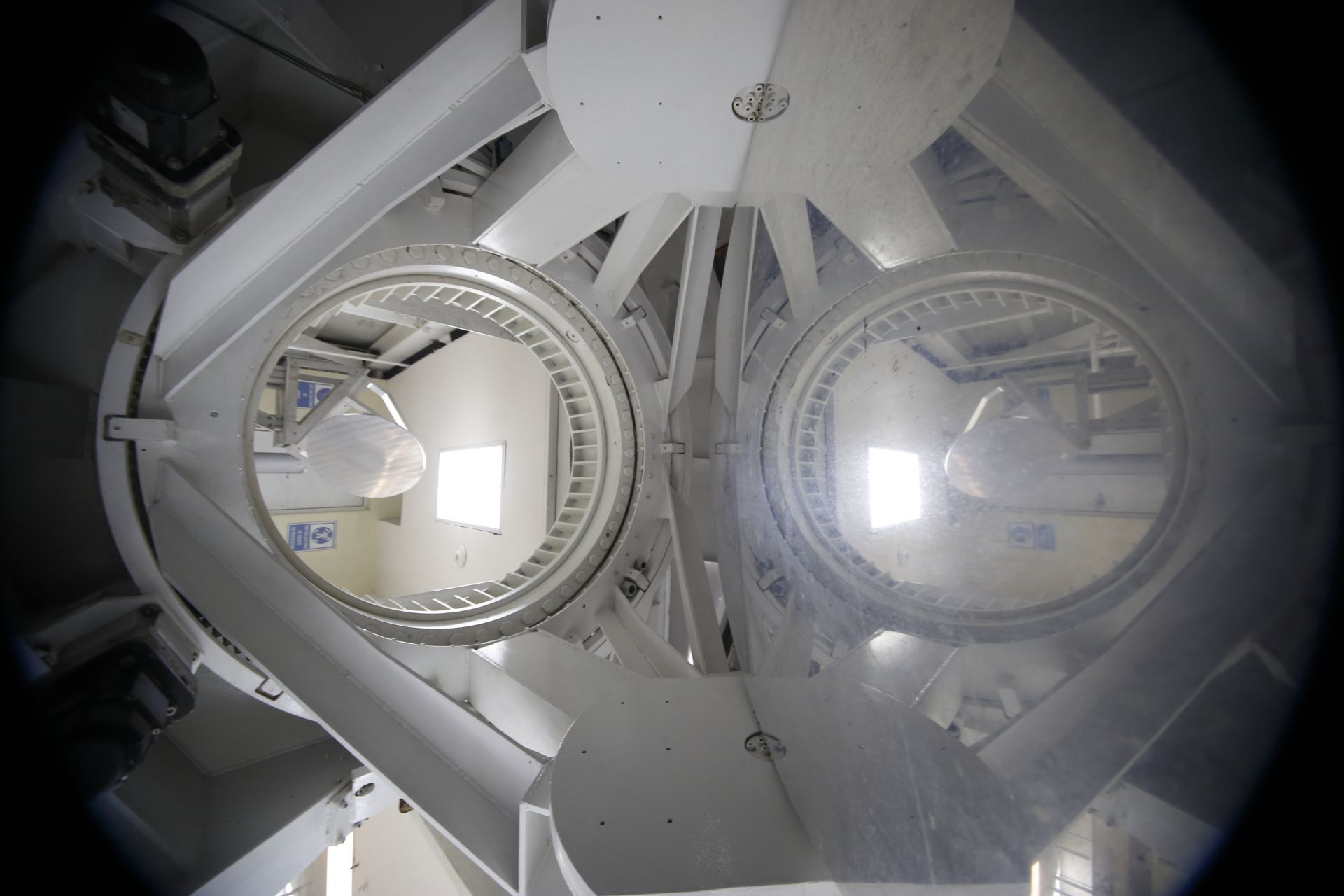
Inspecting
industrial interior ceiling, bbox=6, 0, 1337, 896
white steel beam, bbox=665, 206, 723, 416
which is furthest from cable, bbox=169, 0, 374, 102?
white steel beam, bbox=665, 206, 723, 416

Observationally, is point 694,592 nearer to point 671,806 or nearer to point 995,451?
point 671,806

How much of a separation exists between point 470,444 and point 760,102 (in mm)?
3981

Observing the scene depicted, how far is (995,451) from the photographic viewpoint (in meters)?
0.39

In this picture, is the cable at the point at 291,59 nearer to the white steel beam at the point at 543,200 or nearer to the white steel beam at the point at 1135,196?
the white steel beam at the point at 543,200

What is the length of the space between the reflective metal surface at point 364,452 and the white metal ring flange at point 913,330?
2.62 metres

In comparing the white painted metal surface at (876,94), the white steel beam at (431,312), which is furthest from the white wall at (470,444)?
the white painted metal surface at (876,94)

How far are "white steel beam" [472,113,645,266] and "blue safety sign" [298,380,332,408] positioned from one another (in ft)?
13.5

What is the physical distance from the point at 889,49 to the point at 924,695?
617 mm

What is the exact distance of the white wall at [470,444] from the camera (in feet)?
11.5

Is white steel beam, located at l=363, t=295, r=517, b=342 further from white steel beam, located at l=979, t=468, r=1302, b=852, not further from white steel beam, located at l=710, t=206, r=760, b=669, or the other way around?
white steel beam, located at l=979, t=468, r=1302, b=852

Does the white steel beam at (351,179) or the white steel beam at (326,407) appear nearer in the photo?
the white steel beam at (351,179)

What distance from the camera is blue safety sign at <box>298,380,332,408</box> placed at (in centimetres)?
459

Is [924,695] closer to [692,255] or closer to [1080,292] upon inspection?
[1080,292]

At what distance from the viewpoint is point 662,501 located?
1.70 m
